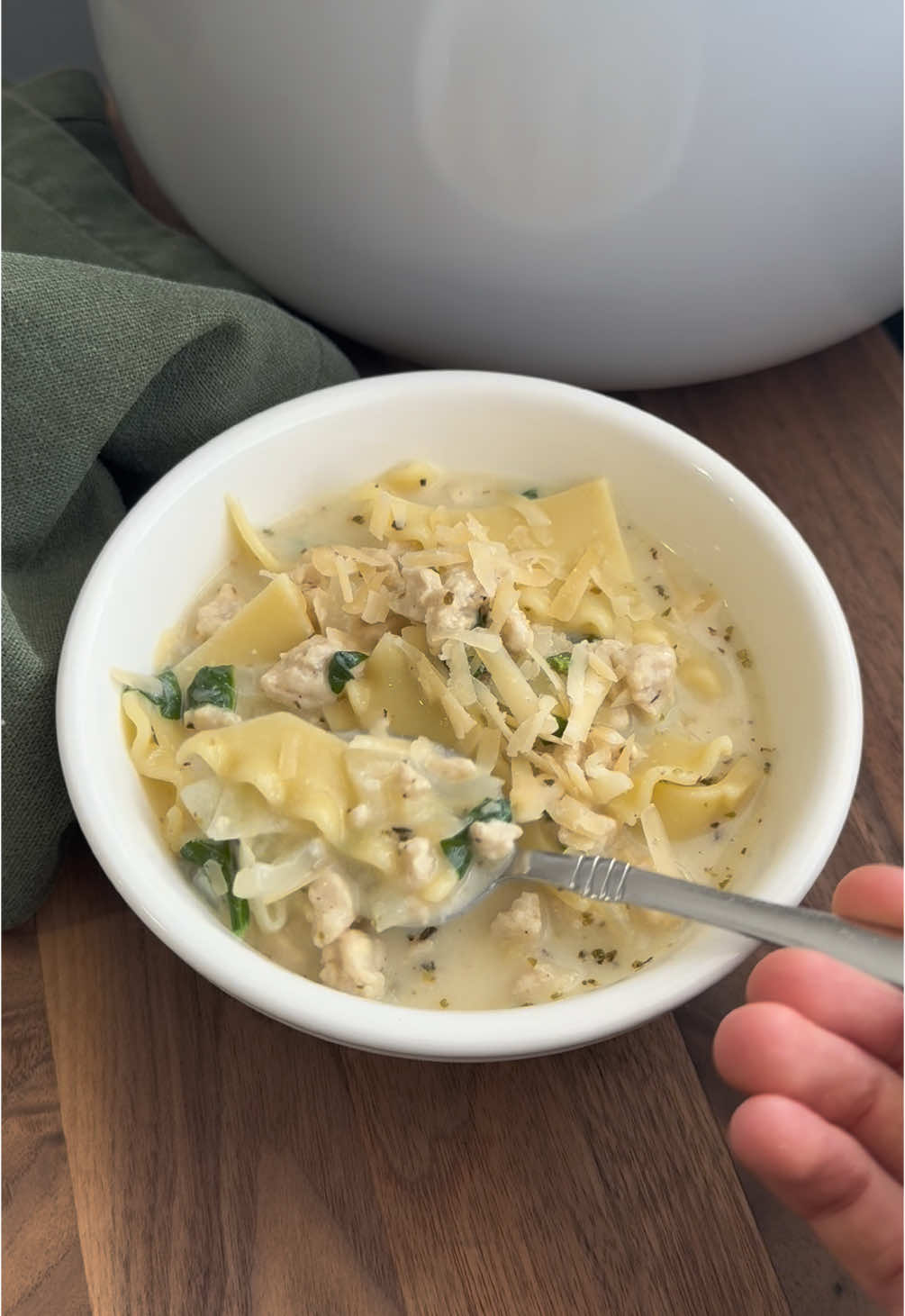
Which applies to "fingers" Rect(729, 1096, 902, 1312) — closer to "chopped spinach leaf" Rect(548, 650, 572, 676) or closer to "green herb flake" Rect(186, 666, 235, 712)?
"chopped spinach leaf" Rect(548, 650, 572, 676)

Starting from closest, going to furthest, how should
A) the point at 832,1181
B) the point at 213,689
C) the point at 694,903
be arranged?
the point at 832,1181 < the point at 694,903 < the point at 213,689

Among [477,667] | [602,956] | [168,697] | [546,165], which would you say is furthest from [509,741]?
[546,165]

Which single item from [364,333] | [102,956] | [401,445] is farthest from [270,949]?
[364,333]

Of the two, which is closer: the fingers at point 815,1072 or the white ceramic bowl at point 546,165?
the fingers at point 815,1072

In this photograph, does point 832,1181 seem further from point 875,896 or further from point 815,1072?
point 875,896

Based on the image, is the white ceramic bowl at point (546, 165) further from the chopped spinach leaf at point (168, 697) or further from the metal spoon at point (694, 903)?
the metal spoon at point (694, 903)

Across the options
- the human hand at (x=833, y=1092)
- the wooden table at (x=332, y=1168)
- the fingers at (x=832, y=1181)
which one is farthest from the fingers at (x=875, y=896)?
the wooden table at (x=332, y=1168)
